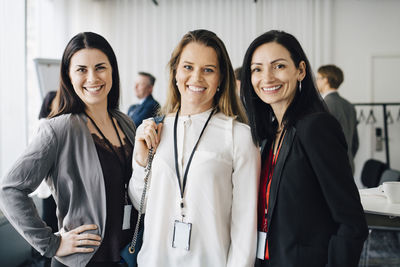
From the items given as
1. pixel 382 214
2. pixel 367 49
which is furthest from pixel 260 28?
pixel 382 214

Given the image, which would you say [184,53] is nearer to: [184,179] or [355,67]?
[184,179]

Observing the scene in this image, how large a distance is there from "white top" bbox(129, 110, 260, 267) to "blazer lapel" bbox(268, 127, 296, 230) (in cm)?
6

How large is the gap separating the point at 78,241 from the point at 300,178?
902 mm

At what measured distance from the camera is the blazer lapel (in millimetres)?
1315

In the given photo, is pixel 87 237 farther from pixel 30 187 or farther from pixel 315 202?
pixel 315 202

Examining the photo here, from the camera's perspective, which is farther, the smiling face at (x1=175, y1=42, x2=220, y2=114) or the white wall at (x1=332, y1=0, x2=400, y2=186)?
the white wall at (x1=332, y1=0, x2=400, y2=186)

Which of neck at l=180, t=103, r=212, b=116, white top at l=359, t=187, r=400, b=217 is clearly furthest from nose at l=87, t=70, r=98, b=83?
white top at l=359, t=187, r=400, b=217

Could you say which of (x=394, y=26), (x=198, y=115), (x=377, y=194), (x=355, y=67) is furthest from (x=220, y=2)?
(x=198, y=115)

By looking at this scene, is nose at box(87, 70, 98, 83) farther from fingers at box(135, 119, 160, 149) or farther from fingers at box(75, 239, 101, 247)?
fingers at box(75, 239, 101, 247)

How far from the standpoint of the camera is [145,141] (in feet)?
4.94

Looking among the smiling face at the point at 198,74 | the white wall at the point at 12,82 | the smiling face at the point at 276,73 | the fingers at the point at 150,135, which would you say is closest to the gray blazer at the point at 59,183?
the fingers at the point at 150,135

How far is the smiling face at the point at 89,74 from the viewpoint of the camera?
159cm

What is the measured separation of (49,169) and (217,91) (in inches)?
30.4

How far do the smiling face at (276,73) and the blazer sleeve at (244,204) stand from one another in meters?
0.24
